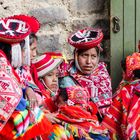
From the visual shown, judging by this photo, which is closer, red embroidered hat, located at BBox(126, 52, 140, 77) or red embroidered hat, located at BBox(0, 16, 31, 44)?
red embroidered hat, located at BBox(0, 16, 31, 44)

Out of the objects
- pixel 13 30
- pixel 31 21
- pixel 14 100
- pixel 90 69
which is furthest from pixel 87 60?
pixel 14 100

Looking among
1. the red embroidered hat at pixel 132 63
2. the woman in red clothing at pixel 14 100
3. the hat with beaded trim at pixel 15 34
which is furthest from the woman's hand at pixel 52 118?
the red embroidered hat at pixel 132 63

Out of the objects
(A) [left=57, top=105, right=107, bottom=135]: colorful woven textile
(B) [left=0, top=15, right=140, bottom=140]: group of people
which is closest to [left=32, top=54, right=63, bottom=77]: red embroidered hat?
(B) [left=0, top=15, right=140, bottom=140]: group of people

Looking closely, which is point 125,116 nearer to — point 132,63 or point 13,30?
point 132,63

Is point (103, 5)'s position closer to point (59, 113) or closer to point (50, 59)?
point (50, 59)

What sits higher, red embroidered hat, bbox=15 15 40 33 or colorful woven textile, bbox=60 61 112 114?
red embroidered hat, bbox=15 15 40 33

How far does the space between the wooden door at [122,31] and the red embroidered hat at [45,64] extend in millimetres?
1067

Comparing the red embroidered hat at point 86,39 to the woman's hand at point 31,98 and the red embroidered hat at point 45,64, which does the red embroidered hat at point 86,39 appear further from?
the woman's hand at point 31,98

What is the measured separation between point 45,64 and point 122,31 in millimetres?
1297

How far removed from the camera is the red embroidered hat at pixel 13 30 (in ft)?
10.7

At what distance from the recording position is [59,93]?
390 centimetres

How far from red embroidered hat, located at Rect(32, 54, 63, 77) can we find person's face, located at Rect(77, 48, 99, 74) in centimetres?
24

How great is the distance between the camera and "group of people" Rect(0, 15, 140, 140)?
3.09 meters

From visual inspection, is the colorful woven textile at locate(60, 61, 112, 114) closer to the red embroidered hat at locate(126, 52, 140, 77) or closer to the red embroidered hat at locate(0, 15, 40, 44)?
the red embroidered hat at locate(126, 52, 140, 77)
